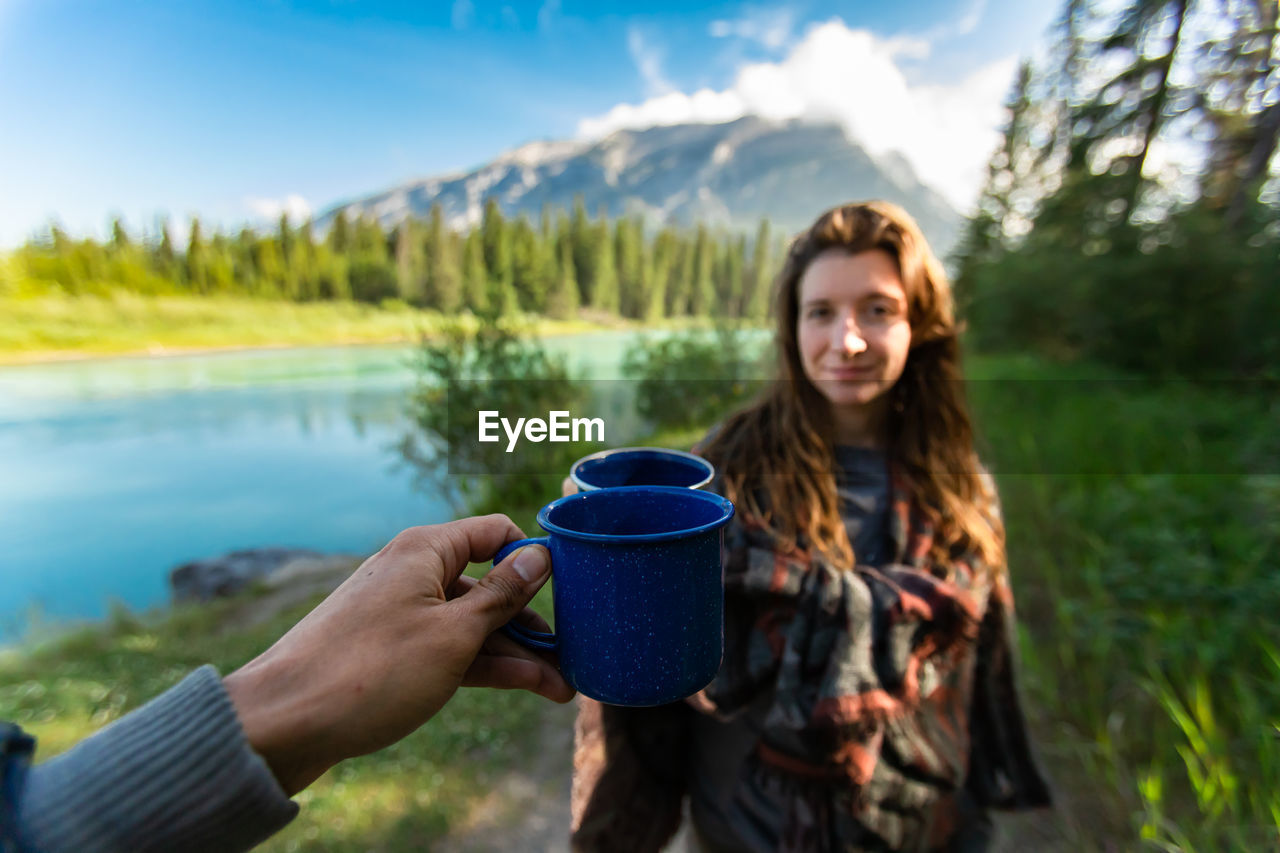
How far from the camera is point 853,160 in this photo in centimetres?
2152

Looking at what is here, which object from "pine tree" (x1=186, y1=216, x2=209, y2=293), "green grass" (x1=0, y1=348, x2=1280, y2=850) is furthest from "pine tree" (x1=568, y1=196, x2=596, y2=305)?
"pine tree" (x1=186, y1=216, x2=209, y2=293)

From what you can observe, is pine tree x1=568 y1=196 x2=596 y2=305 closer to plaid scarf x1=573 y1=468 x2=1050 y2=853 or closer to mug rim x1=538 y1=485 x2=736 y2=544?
plaid scarf x1=573 y1=468 x2=1050 y2=853

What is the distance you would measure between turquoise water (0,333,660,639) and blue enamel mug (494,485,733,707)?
12.0 ft

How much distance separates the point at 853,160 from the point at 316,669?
81.8ft

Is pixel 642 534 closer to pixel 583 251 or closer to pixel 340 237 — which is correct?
pixel 583 251

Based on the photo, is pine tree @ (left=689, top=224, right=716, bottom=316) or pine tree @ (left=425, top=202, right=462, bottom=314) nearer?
pine tree @ (left=425, top=202, right=462, bottom=314)

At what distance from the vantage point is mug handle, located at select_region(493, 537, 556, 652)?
26.1 inches

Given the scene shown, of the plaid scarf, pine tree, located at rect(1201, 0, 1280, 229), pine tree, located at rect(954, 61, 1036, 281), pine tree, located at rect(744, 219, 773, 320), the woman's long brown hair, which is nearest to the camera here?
the plaid scarf

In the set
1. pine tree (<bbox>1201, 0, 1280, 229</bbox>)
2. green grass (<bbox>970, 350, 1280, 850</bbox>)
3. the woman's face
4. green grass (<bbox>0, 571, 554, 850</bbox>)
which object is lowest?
green grass (<bbox>0, 571, 554, 850</bbox>)

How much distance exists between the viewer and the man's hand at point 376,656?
56 centimetres

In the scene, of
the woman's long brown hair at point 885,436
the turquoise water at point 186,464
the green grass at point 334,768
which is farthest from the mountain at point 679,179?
the woman's long brown hair at point 885,436

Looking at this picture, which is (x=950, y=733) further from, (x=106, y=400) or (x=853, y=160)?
(x=853, y=160)

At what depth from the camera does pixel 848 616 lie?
110 centimetres

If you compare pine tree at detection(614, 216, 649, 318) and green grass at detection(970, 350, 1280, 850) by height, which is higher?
pine tree at detection(614, 216, 649, 318)
